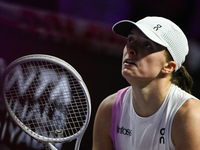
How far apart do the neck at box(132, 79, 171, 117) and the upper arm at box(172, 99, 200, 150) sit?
101 mm

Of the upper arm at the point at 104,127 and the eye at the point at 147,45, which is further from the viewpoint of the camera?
the upper arm at the point at 104,127

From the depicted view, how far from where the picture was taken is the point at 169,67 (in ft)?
3.99

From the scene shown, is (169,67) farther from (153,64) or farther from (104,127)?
(104,127)

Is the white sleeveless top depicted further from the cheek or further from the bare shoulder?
the cheek

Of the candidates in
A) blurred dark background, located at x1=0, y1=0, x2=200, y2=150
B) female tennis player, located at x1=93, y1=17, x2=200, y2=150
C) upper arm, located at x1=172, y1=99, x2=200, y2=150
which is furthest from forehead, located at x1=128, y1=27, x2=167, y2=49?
blurred dark background, located at x1=0, y1=0, x2=200, y2=150

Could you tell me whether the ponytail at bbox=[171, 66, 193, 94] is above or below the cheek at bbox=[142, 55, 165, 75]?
below

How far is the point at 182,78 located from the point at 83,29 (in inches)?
34.4

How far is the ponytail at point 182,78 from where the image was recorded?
4.39ft

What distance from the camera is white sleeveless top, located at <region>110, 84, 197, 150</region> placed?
122 cm

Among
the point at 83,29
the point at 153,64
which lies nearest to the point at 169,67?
the point at 153,64

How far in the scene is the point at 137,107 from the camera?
1.30 metres

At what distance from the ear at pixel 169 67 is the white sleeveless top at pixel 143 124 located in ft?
0.31

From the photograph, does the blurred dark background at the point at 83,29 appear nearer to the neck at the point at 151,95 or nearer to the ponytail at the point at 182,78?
the ponytail at the point at 182,78

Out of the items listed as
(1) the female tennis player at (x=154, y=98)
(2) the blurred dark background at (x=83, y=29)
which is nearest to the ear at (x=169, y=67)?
(1) the female tennis player at (x=154, y=98)
